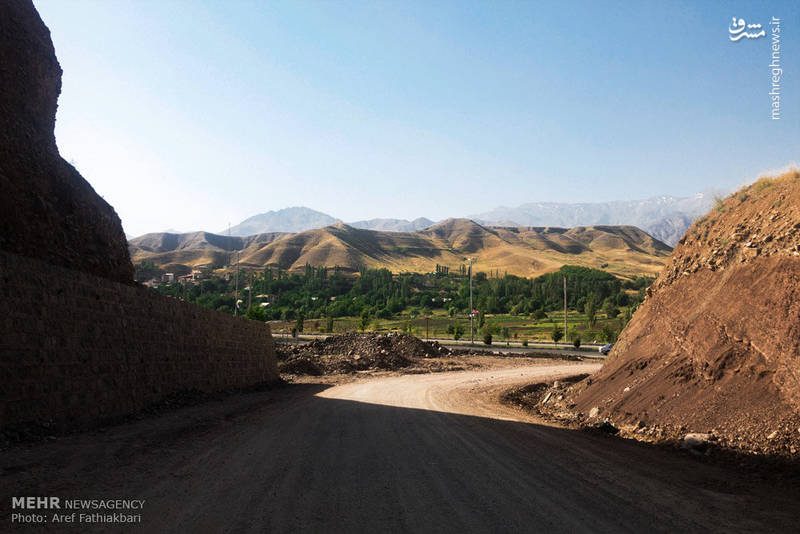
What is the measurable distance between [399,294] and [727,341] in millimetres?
120652

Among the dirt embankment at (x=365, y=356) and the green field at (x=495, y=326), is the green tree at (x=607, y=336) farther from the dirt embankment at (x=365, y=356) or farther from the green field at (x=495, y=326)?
the dirt embankment at (x=365, y=356)

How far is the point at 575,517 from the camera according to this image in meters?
5.43

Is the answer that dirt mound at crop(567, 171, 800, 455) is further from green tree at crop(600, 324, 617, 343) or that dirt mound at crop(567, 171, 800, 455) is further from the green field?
the green field

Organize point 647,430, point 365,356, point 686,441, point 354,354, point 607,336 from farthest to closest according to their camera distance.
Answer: point 607,336, point 354,354, point 365,356, point 647,430, point 686,441

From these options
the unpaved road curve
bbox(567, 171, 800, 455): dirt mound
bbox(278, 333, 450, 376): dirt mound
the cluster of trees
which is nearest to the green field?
the cluster of trees

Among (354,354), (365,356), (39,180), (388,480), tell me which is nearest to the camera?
(388,480)

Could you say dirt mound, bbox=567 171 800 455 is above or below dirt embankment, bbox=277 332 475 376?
above

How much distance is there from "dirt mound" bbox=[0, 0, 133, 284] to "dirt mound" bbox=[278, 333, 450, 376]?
611 inches

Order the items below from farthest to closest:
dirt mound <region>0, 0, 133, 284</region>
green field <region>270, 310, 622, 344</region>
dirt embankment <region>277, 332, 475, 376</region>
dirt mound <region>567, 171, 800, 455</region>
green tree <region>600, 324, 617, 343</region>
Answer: green field <region>270, 310, 622, 344</region>
green tree <region>600, 324, 617, 343</region>
dirt embankment <region>277, 332, 475, 376</region>
dirt mound <region>0, 0, 133, 284</region>
dirt mound <region>567, 171, 800, 455</region>

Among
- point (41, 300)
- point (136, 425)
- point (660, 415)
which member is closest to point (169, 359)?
point (136, 425)

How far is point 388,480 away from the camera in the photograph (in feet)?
22.5

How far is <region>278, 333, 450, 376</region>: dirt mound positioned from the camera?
1246 inches


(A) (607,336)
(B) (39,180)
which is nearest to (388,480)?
(B) (39,180)

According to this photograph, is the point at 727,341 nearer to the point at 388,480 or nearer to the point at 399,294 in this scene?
the point at 388,480
